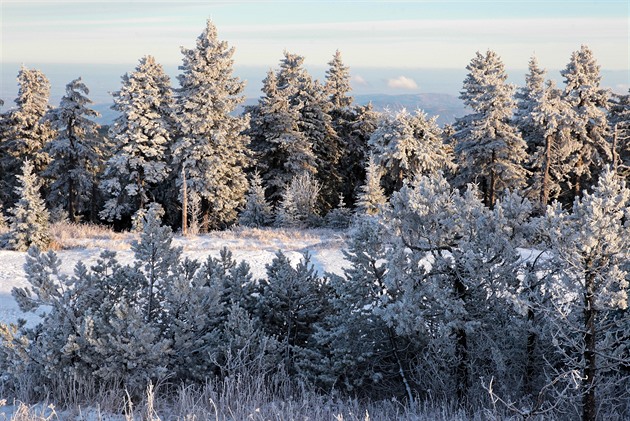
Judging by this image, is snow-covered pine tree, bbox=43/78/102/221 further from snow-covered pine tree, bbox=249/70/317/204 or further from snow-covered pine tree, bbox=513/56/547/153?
snow-covered pine tree, bbox=513/56/547/153

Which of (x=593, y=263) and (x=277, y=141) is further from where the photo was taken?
(x=277, y=141)

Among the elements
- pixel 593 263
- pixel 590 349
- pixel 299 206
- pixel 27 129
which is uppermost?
pixel 27 129

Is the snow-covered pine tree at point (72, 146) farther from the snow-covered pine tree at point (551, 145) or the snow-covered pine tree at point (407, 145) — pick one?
the snow-covered pine tree at point (551, 145)

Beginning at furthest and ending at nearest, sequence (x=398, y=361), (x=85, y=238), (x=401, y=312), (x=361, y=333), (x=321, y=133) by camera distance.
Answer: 1. (x=321, y=133)
2. (x=85, y=238)
3. (x=361, y=333)
4. (x=398, y=361)
5. (x=401, y=312)

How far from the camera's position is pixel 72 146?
3353 cm

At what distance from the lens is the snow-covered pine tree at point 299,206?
30531 mm

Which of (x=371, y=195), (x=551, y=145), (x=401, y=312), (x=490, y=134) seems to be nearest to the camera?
(x=401, y=312)

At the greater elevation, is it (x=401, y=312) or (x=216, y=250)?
(x=401, y=312)

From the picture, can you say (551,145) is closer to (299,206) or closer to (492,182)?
(492,182)

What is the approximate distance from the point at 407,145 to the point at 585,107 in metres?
11.2

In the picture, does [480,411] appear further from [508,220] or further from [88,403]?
[88,403]

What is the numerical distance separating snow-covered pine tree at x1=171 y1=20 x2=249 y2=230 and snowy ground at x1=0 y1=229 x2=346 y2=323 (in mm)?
4764

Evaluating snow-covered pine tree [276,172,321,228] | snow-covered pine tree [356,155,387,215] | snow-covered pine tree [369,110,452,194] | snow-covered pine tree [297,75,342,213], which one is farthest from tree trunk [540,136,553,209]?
snow-covered pine tree [297,75,342,213]

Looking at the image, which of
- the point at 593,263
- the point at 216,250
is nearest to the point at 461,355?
the point at 593,263
